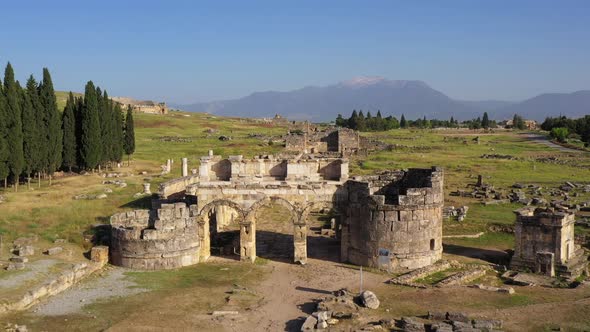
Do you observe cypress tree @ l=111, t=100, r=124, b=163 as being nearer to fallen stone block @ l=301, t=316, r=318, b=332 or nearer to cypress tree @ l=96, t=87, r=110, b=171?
cypress tree @ l=96, t=87, r=110, b=171

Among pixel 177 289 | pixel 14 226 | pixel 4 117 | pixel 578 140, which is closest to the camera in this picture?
pixel 177 289

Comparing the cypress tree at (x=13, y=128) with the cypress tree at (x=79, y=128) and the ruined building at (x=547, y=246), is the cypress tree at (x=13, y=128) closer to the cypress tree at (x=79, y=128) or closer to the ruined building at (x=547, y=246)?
the cypress tree at (x=79, y=128)

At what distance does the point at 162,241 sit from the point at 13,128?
20.2m

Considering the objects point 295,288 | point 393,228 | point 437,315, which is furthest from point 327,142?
point 437,315

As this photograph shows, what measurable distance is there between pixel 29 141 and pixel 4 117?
280 cm

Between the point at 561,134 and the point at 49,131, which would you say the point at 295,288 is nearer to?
the point at 49,131

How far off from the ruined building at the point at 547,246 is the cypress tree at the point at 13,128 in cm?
3374

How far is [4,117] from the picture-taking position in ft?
130

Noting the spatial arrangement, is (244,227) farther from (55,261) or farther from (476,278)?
(476,278)

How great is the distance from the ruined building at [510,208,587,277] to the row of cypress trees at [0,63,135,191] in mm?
34014

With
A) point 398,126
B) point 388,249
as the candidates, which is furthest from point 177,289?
point 398,126

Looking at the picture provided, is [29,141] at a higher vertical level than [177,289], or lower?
higher

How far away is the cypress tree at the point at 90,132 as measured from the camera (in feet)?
164

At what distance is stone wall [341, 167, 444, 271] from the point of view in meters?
27.1
